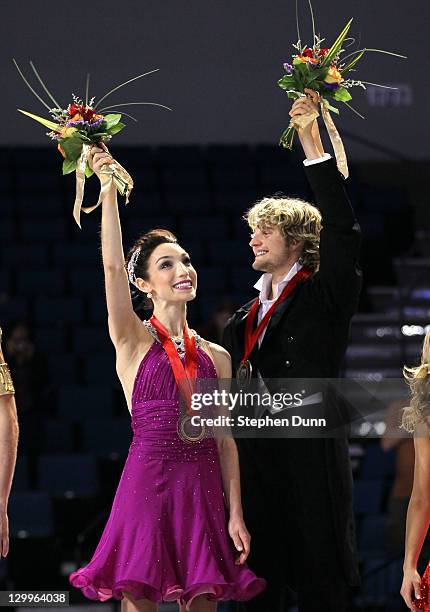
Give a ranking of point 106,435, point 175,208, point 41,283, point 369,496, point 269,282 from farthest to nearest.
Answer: point 175,208, point 41,283, point 106,435, point 369,496, point 269,282

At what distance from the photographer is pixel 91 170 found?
3.67 meters

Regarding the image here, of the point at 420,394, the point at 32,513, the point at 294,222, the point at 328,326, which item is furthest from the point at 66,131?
the point at 32,513

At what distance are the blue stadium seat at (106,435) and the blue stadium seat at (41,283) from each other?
1.92 metres

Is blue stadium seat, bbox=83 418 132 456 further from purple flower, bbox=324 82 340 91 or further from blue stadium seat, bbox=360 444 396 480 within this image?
purple flower, bbox=324 82 340 91

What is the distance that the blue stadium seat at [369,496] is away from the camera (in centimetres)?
670

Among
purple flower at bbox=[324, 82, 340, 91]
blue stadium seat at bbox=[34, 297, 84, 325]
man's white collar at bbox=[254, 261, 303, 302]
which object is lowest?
man's white collar at bbox=[254, 261, 303, 302]

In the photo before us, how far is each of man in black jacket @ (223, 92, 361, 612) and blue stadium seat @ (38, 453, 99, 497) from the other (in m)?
3.19

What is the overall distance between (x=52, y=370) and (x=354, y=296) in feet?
15.1

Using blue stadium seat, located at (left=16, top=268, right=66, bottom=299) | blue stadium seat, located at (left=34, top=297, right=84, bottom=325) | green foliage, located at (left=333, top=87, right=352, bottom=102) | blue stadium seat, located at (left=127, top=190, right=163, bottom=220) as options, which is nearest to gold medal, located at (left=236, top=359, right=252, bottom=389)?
green foliage, located at (left=333, top=87, right=352, bottom=102)

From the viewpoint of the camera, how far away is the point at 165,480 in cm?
344

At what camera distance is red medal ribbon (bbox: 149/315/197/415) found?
11.6 feet

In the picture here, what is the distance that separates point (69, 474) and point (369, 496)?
5.71 feet

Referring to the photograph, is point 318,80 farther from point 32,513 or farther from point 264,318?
point 32,513

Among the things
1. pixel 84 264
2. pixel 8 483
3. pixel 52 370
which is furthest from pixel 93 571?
pixel 84 264
